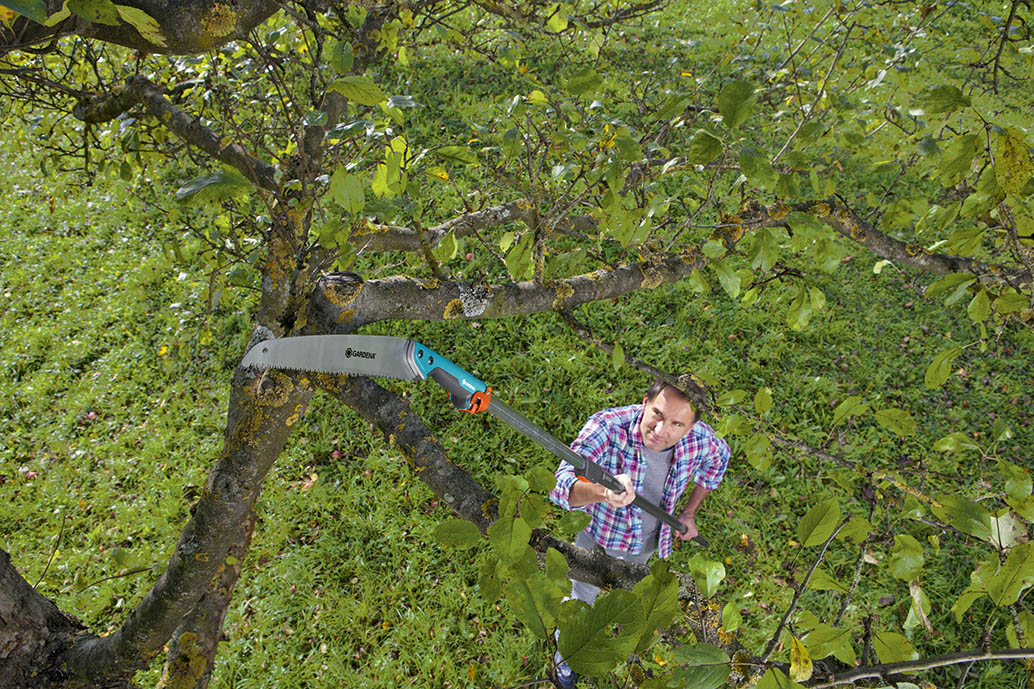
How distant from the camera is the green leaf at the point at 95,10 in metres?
0.79

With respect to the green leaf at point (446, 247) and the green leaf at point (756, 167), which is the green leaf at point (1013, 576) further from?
the green leaf at point (446, 247)

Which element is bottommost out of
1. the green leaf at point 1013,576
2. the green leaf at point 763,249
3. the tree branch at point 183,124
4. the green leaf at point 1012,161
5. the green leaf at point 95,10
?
the green leaf at point 1013,576

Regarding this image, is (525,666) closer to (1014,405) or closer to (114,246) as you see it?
(1014,405)

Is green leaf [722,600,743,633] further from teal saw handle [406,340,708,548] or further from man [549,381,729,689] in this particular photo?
man [549,381,729,689]

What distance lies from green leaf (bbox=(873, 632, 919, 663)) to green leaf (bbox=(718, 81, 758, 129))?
949 mm

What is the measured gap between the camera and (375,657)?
136 inches

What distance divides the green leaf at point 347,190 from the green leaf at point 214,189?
0.18 m

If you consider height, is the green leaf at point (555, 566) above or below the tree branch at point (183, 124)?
below

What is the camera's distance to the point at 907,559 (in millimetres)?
1103

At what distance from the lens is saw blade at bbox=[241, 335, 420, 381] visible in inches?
65.1

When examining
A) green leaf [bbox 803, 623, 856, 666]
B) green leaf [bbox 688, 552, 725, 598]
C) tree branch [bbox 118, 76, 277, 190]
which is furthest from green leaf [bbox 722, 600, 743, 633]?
tree branch [bbox 118, 76, 277, 190]

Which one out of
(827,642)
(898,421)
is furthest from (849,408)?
(827,642)

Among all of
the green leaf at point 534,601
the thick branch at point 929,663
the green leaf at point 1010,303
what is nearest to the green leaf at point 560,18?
the green leaf at point 1010,303

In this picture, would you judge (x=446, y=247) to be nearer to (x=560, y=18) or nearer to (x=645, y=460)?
(x=560, y=18)
